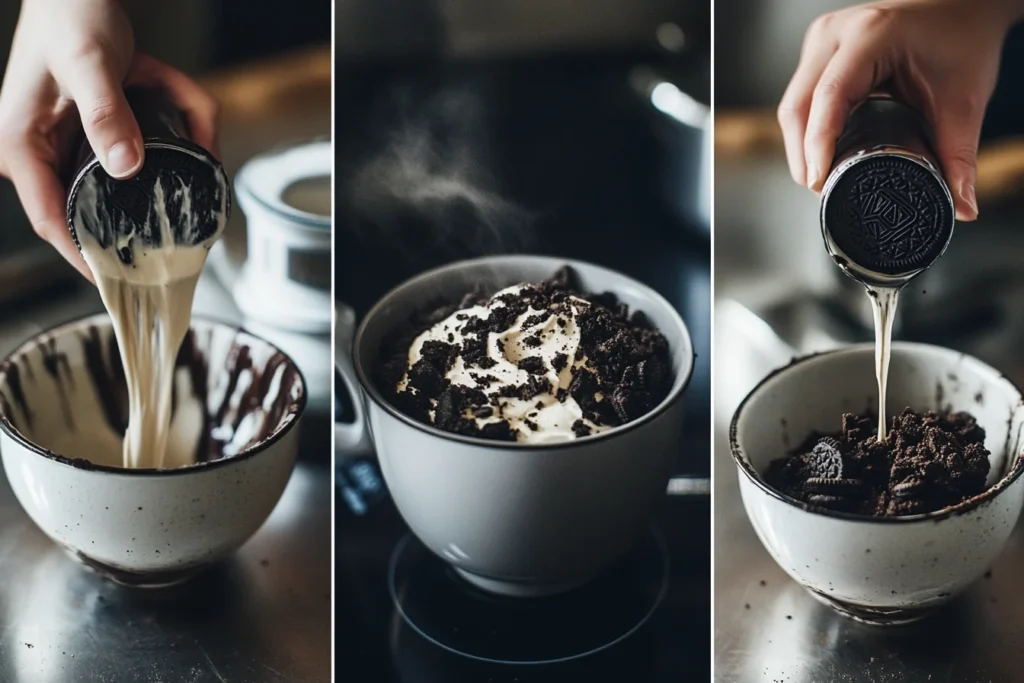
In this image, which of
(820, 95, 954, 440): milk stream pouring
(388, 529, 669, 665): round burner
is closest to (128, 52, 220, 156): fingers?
(388, 529, 669, 665): round burner

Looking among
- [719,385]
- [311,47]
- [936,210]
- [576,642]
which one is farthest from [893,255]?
[311,47]

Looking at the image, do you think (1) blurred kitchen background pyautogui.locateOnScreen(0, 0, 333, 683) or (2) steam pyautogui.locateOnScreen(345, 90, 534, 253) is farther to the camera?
(2) steam pyautogui.locateOnScreen(345, 90, 534, 253)

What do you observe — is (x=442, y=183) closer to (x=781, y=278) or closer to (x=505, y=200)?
(x=505, y=200)

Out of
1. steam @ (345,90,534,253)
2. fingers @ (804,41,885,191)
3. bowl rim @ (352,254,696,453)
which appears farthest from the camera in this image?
steam @ (345,90,534,253)

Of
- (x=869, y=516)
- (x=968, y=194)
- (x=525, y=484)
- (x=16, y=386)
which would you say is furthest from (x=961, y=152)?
(x=16, y=386)

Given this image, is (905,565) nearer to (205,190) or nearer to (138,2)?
(205,190)

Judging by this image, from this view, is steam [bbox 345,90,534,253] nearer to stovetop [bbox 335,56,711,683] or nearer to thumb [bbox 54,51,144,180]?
stovetop [bbox 335,56,711,683]
